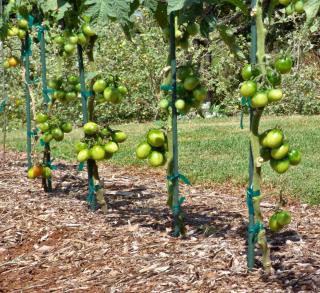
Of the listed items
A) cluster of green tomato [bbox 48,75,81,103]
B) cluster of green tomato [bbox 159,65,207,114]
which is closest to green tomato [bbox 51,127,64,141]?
cluster of green tomato [bbox 48,75,81,103]

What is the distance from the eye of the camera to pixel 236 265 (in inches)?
130

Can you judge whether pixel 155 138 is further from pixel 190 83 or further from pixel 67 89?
pixel 67 89

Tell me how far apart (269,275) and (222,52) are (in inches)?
371

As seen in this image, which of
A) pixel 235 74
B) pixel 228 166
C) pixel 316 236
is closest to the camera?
pixel 316 236

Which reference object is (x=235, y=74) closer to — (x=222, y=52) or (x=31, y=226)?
(x=222, y=52)

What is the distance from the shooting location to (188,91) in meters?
3.44

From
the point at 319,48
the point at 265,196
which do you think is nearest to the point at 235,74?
Result: the point at 319,48

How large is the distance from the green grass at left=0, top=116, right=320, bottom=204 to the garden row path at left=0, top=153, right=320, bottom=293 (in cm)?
56

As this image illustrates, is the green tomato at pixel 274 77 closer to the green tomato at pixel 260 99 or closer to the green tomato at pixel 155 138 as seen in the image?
the green tomato at pixel 260 99

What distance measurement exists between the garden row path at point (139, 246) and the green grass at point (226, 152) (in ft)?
1.85

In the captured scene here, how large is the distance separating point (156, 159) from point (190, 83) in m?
0.45

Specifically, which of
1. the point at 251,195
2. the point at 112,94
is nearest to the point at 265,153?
the point at 251,195

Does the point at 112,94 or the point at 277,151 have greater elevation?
the point at 112,94

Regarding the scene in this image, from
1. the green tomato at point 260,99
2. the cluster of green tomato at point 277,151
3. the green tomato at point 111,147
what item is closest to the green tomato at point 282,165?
the cluster of green tomato at point 277,151
